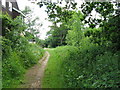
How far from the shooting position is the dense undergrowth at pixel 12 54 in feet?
29.5

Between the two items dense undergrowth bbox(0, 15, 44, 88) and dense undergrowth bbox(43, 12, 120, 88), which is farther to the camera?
dense undergrowth bbox(0, 15, 44, 88)

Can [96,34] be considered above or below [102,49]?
above

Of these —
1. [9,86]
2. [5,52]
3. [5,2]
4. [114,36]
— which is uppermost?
[5,2]

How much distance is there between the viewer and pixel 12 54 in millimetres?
12820

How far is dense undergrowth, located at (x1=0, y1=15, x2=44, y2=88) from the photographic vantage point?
900 centimetres

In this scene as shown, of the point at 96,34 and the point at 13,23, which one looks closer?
the point at 96,34

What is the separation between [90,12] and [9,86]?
19.4 ft

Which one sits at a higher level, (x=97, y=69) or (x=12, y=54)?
(x=97, y=69)

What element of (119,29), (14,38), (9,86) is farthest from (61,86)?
(14,38)

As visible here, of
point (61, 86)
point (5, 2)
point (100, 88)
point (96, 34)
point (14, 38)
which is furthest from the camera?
point (5, 2)

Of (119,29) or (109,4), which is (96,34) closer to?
(119,29)

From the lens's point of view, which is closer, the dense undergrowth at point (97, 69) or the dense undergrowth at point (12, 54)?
the dense undergrowth at point (97, 69)

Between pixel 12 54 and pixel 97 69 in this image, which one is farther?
pixel 12 54

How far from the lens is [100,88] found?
16.9 feet
